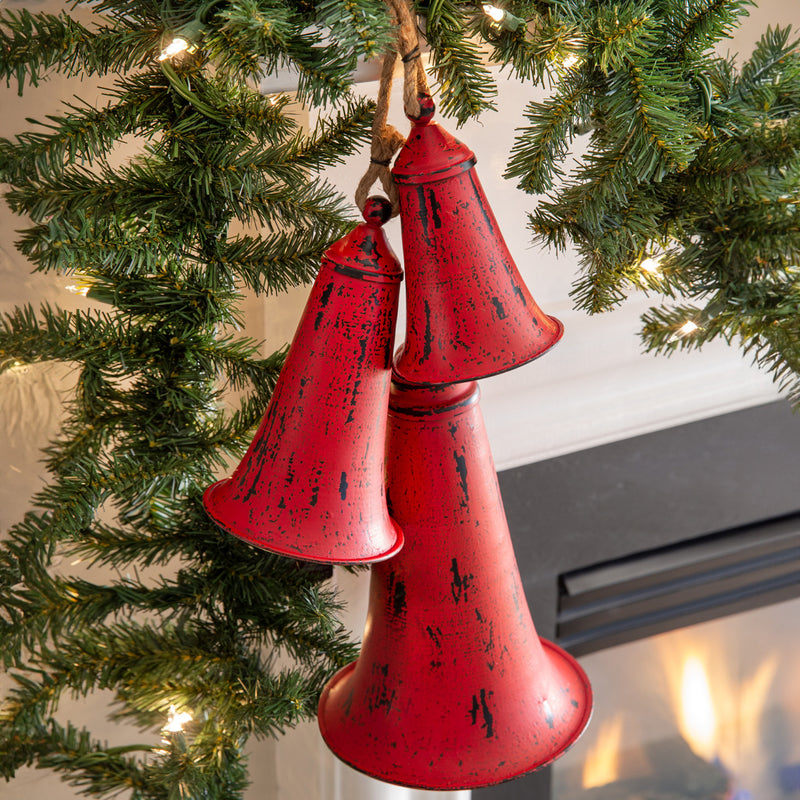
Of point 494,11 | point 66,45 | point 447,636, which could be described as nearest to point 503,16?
point 494,11

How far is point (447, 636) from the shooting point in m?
0.50

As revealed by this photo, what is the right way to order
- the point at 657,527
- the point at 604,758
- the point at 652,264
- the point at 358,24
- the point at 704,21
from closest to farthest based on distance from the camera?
1. the point at 358,24
2. the point at 704,21
3. the point at 652,264
4. the point at 657,527
5. the point at 604,758

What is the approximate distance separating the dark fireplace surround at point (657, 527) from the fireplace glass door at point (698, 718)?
19cm

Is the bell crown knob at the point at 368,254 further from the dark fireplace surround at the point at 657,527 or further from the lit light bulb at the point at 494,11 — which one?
the dark fireplace surround at the point at 657,527

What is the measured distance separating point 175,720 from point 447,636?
19cm

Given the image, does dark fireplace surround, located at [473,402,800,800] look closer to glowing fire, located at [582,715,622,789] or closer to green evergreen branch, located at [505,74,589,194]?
glowing fire, located at [582,715,622,789]

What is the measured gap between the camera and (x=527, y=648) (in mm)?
522

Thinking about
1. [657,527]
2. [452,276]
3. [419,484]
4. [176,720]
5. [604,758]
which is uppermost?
[452,276]

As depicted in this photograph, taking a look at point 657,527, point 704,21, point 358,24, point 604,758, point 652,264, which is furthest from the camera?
point 604,758

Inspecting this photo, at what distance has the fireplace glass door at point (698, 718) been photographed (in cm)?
129

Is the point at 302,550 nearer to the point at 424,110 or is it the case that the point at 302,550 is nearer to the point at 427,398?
the point at 427,398

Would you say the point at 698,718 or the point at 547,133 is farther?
the point at 698,718

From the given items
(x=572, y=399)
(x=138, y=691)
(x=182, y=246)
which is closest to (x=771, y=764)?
(x=572, y=399)

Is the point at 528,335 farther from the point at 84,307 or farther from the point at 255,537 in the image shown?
the point at 84,307
